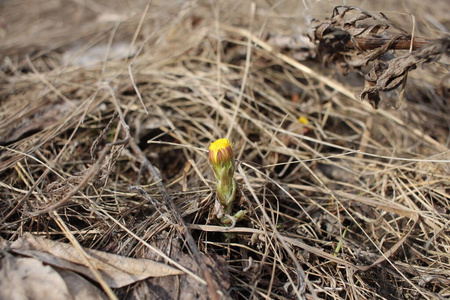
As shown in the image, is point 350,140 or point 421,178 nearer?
point 421,178

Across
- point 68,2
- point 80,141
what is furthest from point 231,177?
point 68,2

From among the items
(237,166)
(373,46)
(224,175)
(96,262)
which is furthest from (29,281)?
(373,46)

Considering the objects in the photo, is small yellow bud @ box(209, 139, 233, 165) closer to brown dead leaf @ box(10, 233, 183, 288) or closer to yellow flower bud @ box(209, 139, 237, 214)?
yellow flower bud @ box(209, 139, 237, 214)

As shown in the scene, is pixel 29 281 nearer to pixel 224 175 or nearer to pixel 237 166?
pixel 224 175

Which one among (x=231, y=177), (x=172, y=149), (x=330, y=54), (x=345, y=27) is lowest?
(x=172, y=149)

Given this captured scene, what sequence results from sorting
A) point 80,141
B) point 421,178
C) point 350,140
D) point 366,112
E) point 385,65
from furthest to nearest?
1. point 366,112
2. point 350,140
3. point 80,141
4. point 421,178
5. point 385,65

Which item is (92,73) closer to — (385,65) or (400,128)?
(385,65)

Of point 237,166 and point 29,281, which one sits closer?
point 29,281
